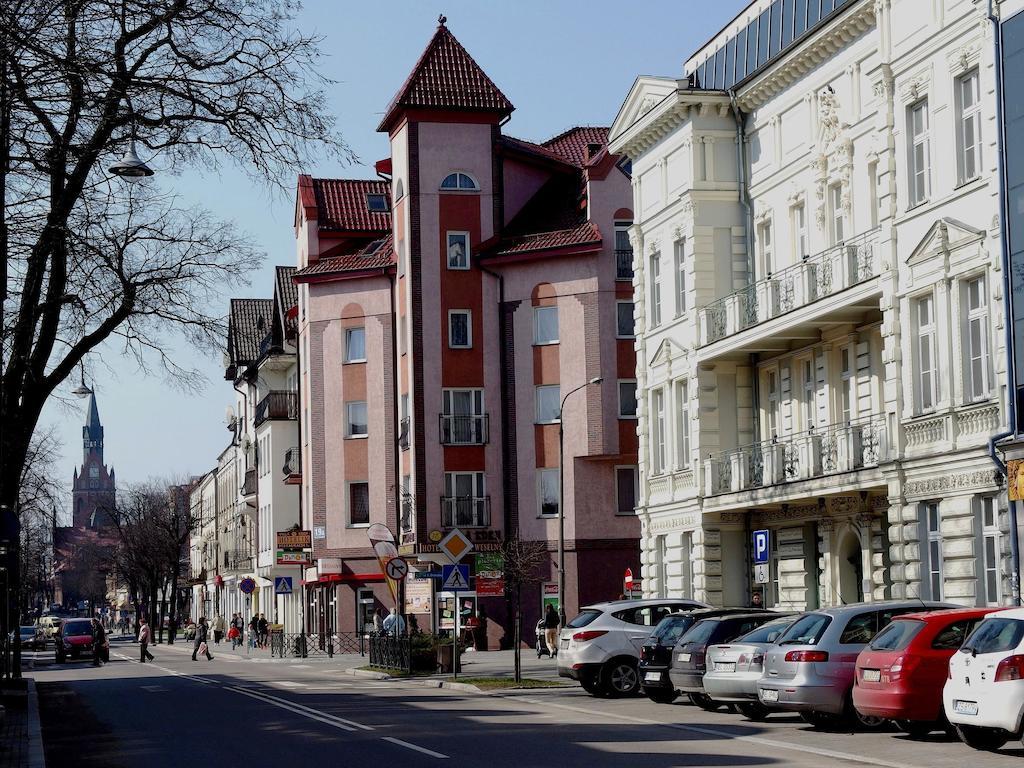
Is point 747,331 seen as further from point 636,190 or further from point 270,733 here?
point 270,733

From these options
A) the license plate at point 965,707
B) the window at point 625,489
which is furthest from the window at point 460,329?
the license plate at point 965,707

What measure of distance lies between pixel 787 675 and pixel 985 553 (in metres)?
8.70

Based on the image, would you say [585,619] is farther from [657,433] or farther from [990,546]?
[657,433]

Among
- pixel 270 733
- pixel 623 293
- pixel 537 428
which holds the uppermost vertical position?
pixel 623 293

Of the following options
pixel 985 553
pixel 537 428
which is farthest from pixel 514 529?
pixel 985 553

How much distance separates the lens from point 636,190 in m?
45.4

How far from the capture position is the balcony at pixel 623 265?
56750 mm

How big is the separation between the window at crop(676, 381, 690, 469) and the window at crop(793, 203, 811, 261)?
615 centimetres

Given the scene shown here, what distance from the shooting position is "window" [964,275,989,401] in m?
28.2

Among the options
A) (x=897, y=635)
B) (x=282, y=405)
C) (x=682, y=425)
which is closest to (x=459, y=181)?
(x=682, y=425)

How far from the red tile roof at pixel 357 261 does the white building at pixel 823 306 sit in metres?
17.4

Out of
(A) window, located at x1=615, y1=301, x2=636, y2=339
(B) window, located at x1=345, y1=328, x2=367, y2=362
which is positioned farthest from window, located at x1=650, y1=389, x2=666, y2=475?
(B) window, located at x1=345, y1=328, x2=367, y2=362

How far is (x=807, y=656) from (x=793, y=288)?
646 inches

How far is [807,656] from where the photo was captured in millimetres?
20750
